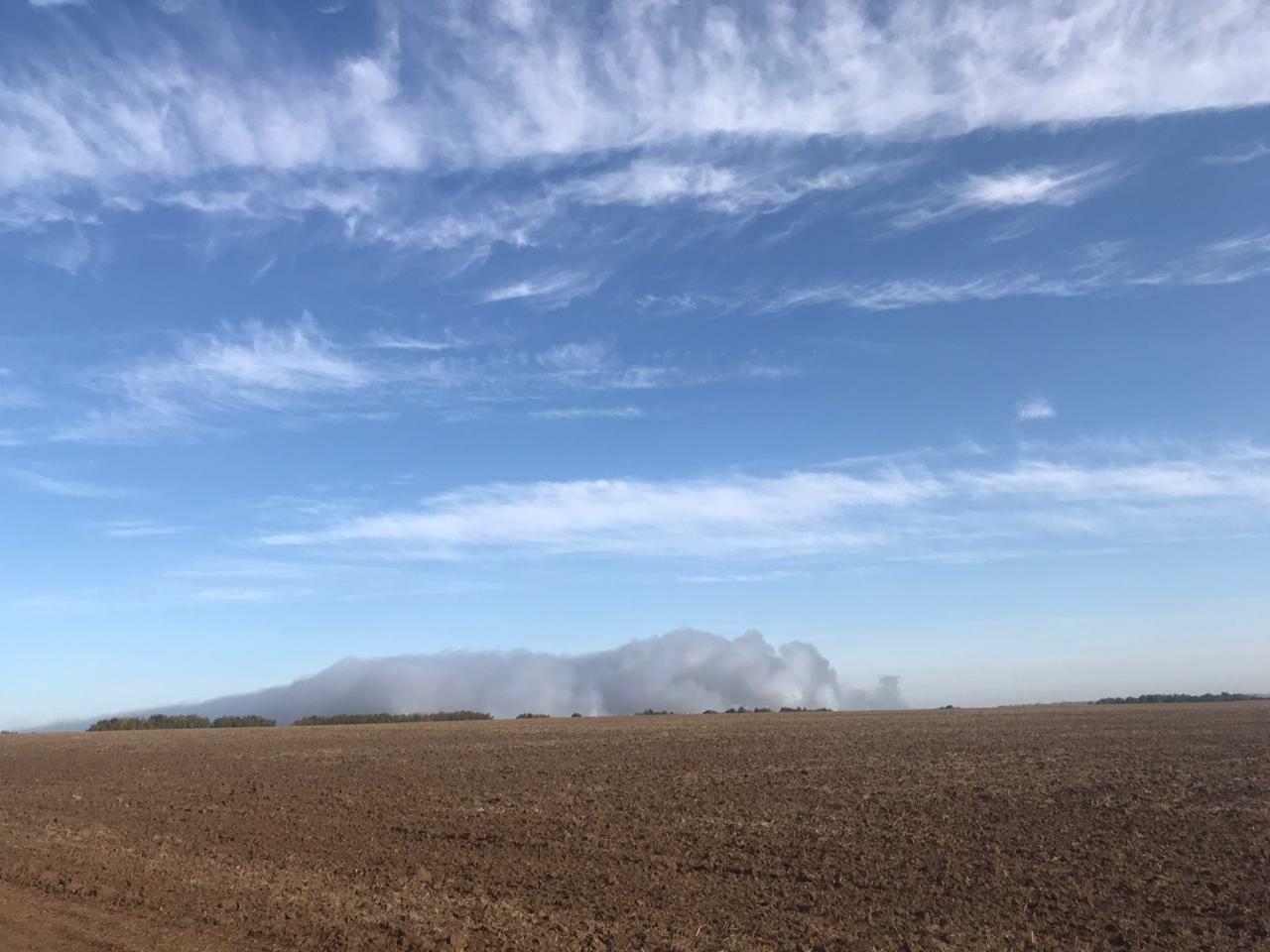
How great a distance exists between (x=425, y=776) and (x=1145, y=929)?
2243 centimetres

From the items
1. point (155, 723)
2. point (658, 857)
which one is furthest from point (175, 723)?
point (658, 857)

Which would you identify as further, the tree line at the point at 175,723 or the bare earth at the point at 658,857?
the tree line at the point at 175,723

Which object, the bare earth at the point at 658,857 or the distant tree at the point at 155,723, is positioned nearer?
the bare earth at the point at 658,857

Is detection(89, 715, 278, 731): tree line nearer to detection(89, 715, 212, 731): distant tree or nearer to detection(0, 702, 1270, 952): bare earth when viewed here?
detection(89, 715, 212, 731): distant tree

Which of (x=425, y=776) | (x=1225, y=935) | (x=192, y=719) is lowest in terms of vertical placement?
(x=1225, y=935)

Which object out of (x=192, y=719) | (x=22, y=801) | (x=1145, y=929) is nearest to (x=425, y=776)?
(x=22, y=801)

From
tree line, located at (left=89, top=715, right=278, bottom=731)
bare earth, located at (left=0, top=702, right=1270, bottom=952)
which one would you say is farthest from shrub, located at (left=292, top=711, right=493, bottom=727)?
bare earth, located at (left=0, top=702, right=1270, bottom=952)

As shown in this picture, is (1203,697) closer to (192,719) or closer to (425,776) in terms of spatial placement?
(192,719)

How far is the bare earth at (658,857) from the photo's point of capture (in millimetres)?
11422

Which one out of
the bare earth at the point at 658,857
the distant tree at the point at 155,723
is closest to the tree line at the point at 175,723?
the distant tree at the point at 155,723

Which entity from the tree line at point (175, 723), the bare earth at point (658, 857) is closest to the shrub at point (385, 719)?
the tree line at point (175, 723)

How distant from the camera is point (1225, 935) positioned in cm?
1108

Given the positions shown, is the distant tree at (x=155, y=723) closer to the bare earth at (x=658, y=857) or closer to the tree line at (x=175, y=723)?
the tree line at (x=175, y=723)

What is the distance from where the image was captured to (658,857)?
A: 51.6ft
